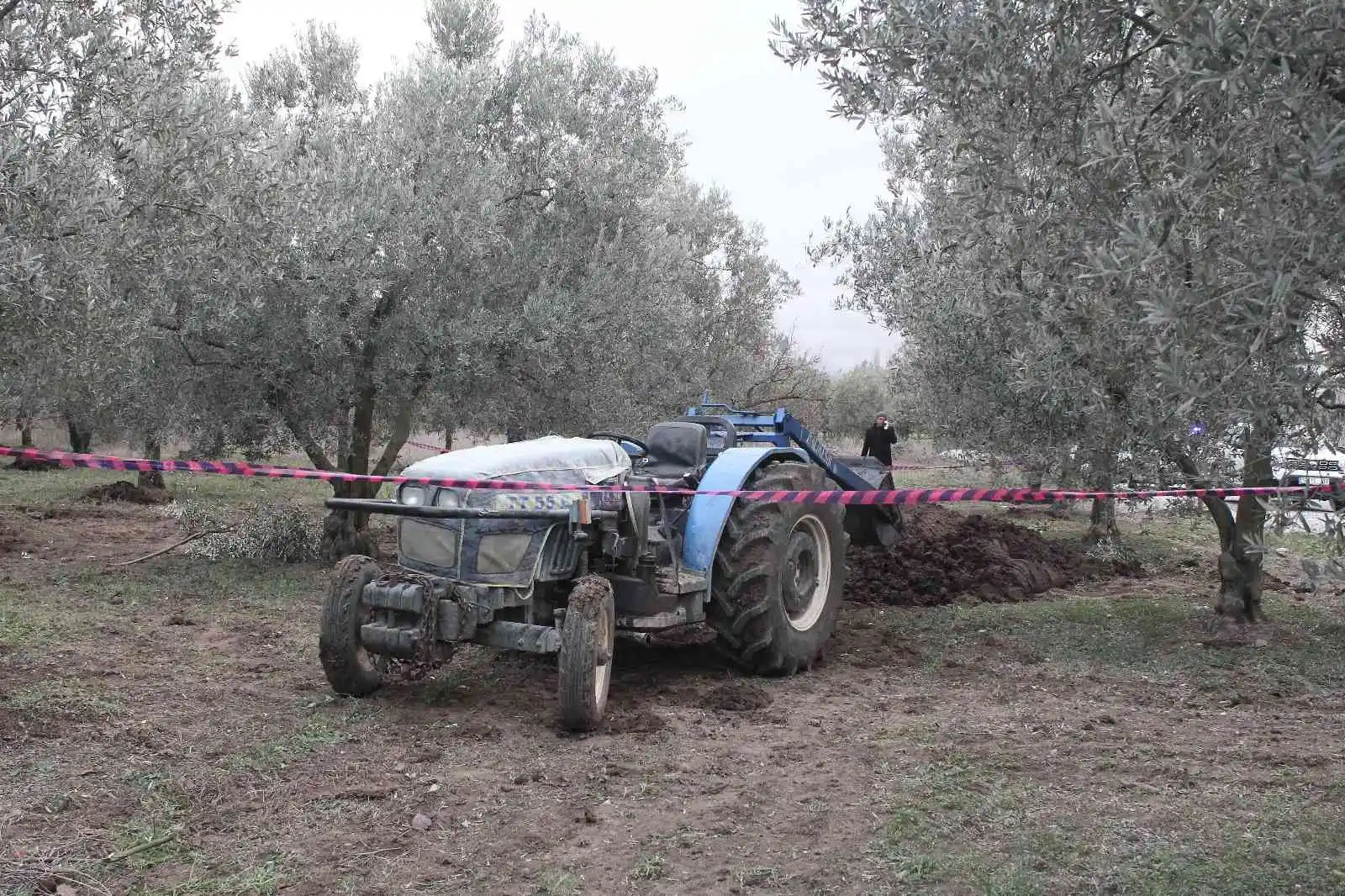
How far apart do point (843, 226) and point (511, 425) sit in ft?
24.4

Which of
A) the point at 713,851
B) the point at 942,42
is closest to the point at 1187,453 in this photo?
the point at 942,42

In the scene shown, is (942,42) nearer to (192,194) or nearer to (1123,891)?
(1123,891)

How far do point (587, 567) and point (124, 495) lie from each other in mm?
13163

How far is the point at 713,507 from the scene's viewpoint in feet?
22.1

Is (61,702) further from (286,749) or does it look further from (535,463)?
(535,463)

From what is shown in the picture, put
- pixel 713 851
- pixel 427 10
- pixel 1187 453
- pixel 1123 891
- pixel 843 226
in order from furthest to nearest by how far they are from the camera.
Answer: pixel 843 226, pixel 427 10, pixel 1187 453, pixel 713 851, pixel 1123 891

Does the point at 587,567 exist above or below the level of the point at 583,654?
above

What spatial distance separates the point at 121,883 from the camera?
381cm

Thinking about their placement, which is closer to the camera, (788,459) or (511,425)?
(788,459)

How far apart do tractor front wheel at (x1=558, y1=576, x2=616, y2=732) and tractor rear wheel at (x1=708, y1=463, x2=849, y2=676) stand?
1312mm

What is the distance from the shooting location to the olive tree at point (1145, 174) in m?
3.30

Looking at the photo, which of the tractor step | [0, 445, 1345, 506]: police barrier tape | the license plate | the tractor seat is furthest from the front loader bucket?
the license plate

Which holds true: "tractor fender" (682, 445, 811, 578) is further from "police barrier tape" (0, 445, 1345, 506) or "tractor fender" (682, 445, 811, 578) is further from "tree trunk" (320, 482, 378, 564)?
"tree trunk" (320, 482, 378, 564)

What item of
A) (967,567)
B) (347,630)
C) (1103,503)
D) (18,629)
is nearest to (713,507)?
(347,630)
